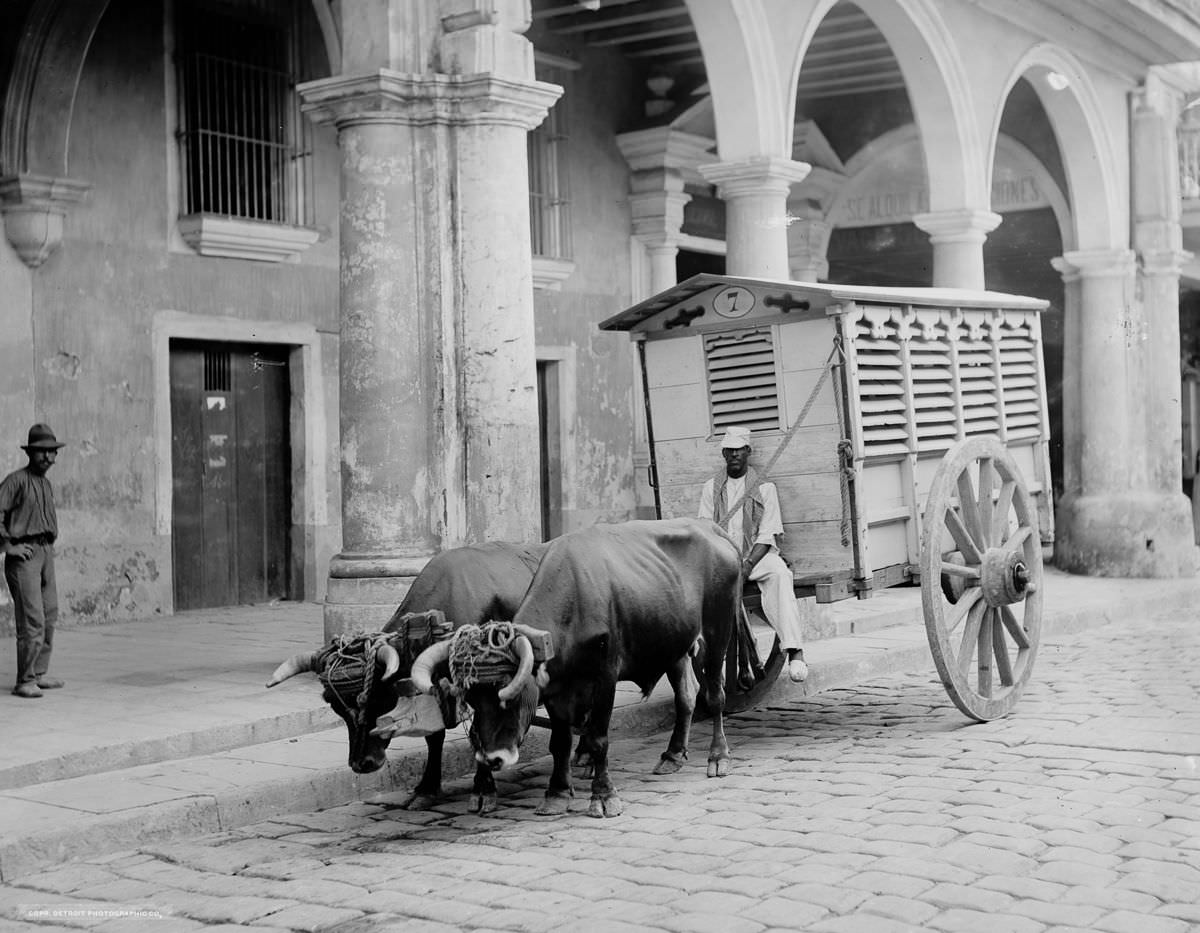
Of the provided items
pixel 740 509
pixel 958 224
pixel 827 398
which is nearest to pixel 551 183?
pixel 958 224

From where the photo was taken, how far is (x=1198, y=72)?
760 inches

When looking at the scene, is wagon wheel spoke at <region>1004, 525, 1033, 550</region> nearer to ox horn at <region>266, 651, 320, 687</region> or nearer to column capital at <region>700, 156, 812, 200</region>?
column capital at <region>700, 156, 812, 200</region>

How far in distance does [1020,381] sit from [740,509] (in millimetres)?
2390

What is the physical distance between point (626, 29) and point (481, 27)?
7.17 m

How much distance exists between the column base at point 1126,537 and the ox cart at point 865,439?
828cm

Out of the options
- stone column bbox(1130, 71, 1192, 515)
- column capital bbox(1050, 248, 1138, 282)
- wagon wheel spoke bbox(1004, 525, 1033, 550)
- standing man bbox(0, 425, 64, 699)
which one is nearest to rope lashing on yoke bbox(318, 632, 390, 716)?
standing man bbox(0, 425, 64, 699)

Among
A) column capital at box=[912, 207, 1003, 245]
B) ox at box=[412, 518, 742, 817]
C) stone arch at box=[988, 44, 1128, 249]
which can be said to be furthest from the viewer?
stone arch at box=[988, 44, 1128, 249]

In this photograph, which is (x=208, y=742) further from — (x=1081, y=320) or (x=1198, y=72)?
(x=1198, y=72)

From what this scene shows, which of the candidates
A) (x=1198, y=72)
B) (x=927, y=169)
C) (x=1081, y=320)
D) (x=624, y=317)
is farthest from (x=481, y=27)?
(x=1198, y=72)

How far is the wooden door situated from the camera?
1308 cm

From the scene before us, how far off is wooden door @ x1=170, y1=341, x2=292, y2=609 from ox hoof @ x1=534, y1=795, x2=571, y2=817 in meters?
6.98

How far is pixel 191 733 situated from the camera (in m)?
Answer: 7.59

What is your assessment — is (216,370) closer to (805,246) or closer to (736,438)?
(736,438)

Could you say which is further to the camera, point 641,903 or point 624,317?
point 624,317
